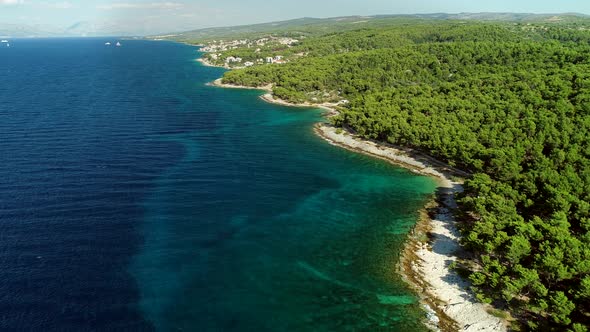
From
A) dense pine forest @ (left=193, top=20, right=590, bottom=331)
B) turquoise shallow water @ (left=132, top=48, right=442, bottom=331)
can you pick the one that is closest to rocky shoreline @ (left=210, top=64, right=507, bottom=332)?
turquoise shallow water @ (left=132, top=48, right=442, bottom=331)

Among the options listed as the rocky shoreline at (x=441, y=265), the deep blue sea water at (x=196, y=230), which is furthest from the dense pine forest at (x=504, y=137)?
the deep blue sea water at (x=196, y=230)

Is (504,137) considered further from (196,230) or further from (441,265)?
(196,230)

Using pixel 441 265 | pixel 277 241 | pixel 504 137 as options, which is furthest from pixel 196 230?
pixel 504 137

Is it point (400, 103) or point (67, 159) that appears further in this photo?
point (400, 103)

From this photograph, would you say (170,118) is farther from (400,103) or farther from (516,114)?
(516,114)

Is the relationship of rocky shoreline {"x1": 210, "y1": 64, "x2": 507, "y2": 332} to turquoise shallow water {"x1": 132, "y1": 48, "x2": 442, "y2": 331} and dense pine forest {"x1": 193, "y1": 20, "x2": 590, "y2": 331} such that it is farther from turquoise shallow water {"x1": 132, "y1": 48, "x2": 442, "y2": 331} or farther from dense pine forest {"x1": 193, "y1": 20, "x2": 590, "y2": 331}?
dense pine forest {"x1": 193, "y1": 20, "x2": 590, "y2": 331}

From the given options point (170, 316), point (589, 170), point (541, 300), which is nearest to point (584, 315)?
point (541, 300)

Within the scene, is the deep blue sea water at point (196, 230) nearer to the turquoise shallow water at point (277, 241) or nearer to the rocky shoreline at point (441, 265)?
the turquoise shallow water at point (277, 241)
